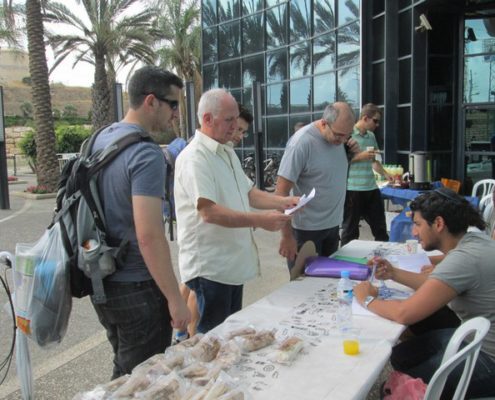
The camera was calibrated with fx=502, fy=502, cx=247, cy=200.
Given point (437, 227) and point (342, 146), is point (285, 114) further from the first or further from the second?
point (437, 227)

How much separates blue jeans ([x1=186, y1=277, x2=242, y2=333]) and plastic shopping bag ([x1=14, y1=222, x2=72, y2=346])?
0.77 m

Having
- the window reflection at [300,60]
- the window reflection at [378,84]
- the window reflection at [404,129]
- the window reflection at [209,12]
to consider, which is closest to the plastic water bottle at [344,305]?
the window reflection at [404,129]

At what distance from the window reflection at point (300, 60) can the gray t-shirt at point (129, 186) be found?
11.2 m

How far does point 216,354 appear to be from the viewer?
6.15 feet

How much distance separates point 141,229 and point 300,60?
11.8 metres

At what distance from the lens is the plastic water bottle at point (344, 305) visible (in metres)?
2.16

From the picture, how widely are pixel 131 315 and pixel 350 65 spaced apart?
9.73 metres

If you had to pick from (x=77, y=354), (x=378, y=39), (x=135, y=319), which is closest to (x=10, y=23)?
(x=378, y=39)

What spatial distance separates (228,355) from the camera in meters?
1.86

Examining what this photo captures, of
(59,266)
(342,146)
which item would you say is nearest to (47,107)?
(342,146)

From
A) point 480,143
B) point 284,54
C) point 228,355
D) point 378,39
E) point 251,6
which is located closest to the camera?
point 228,355

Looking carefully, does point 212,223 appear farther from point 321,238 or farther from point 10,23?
point 10,23

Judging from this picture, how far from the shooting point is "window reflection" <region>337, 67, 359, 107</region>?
1063cm

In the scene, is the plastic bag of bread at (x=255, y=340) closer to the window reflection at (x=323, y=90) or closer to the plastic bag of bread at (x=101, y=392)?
the plastic bag of bread at (x=101, y=392)
